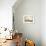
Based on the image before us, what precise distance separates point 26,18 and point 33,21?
0.33 metres

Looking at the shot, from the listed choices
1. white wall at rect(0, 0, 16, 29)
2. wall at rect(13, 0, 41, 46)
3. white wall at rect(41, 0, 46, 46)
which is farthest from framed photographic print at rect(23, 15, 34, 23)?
white wall at rect(0, 0, 16, 29)

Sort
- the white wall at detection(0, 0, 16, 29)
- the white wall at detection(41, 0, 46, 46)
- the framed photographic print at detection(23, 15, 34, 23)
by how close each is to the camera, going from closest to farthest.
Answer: the white wall at detection(0, 0, 16, 29) < the white wall at detection(41, 0, 46, 46) < the framed photographic print at detection(23, 15, 34, 23)

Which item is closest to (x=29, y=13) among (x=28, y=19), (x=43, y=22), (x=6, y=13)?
(x=28, y=19)

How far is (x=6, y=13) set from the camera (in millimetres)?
3826

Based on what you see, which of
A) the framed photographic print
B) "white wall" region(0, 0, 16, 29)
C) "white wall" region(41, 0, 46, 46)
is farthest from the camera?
the framed photographic print

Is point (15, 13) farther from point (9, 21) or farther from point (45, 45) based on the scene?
point (45, 45)

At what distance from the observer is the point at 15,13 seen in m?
4.64

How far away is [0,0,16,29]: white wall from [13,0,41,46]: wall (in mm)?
818

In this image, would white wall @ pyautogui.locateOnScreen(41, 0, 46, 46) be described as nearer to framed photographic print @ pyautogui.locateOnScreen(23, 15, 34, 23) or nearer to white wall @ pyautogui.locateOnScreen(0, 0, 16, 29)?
framed photographic print @ pyautogui.locateOnScreen(23, 15, 34, 23)

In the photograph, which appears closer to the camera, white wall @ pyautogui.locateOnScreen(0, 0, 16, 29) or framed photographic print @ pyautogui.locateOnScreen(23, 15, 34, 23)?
white wall @ pyautogui.locateOnScreen(0, 0, 16, 29)

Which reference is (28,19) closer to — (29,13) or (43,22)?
(29,13)

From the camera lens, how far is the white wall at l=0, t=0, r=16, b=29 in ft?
12.4

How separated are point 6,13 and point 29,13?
121 cm

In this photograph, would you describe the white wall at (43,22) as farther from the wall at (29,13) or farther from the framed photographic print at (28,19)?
the framed photographic print at (28,19)
